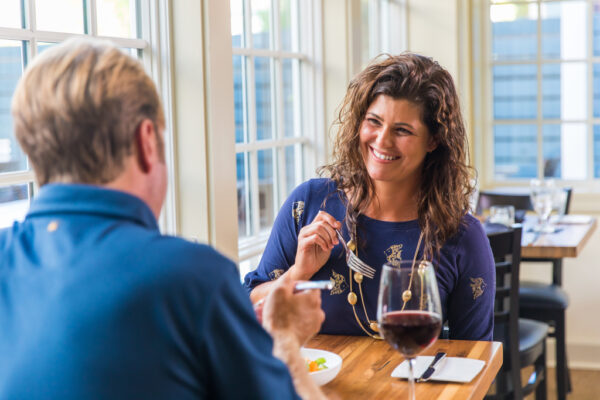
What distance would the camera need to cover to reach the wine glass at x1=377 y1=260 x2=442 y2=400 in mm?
1189

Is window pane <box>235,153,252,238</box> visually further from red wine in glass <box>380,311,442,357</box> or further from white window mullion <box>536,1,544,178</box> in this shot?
white window mullion <box>536,1,544,178</box>

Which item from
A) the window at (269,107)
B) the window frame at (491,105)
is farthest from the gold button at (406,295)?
the window frame at (491,105)

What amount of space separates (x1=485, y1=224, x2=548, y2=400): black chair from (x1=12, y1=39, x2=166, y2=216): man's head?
2.06 meters

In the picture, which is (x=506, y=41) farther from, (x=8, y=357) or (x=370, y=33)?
(x=8, y=357)

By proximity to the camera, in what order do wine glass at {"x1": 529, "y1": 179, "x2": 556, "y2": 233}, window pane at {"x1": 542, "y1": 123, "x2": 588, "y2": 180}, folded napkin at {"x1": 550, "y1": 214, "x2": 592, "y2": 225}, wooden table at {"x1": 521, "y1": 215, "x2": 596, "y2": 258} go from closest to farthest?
wooden table at {"x1": 521, "y1": 215, "x2": 596, "y2": 258} → wine glass at {"x1": 529, "y1": 179, "x2": 556, "y2": 233} → folded napkin at {"x1": 550, "y1": 214, "x2": 592, "y2": 225} → window pane at {"x1": 542, "y1": 123, "x2": 588, "y2": 180}

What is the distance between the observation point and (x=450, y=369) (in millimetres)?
1496

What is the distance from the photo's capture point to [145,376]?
765 millimetres

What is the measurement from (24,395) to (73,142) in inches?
10.5

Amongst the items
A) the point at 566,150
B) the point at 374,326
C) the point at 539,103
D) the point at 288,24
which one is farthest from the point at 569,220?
the point at 374,326

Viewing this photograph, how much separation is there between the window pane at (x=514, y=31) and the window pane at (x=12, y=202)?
14.2ft

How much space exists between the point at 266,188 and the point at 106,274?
6.92 ft

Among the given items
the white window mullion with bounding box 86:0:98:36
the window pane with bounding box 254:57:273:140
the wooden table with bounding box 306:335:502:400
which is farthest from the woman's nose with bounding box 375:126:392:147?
the window pane with bounding box 254:57:273:140

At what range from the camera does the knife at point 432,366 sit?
1.45 m

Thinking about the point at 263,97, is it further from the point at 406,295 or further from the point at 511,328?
the point at 406,295
